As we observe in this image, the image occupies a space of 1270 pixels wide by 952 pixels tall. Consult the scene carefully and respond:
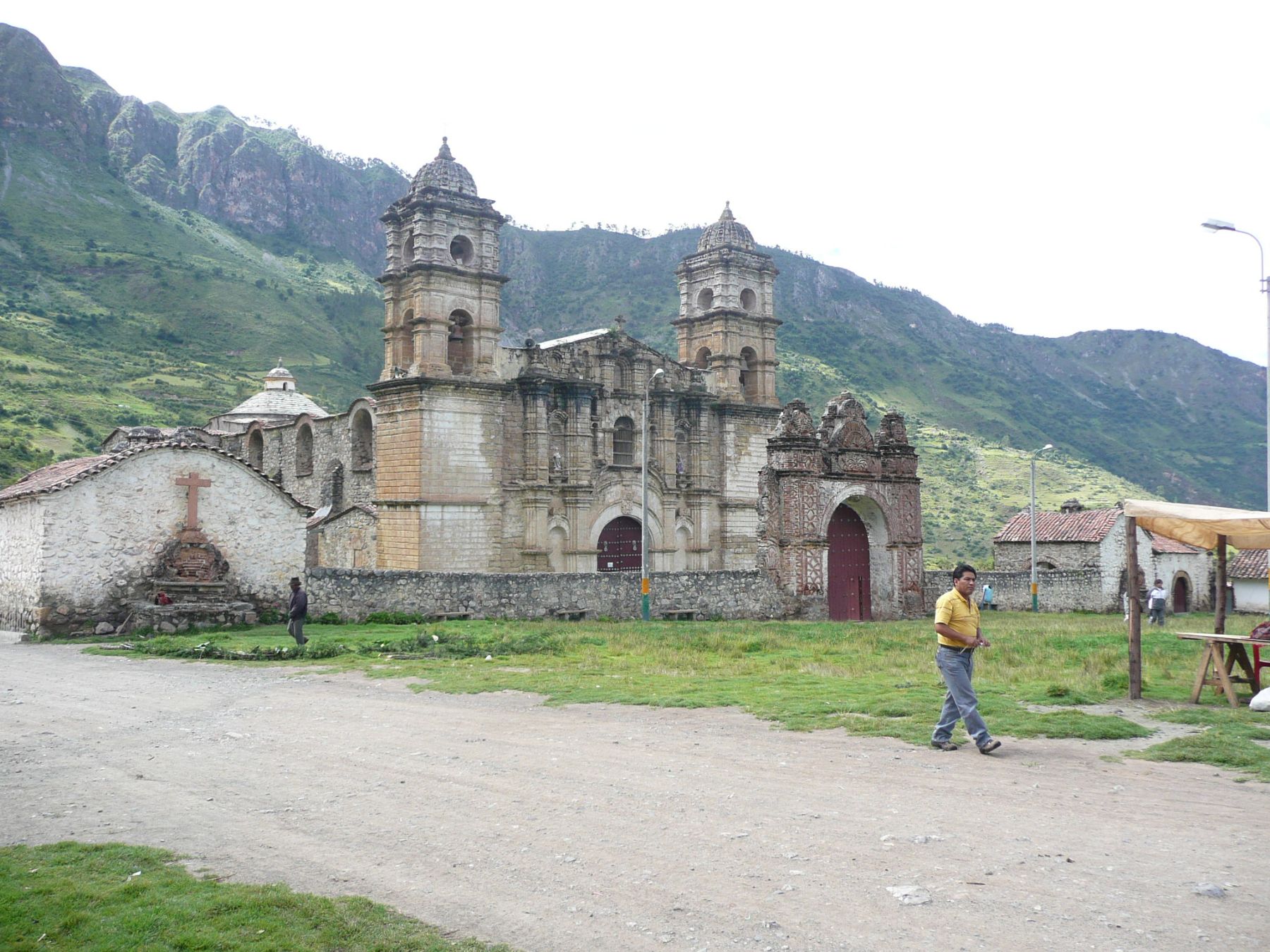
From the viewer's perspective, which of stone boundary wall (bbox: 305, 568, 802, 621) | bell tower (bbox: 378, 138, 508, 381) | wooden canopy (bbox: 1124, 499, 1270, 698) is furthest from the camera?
bell tower (bbox: 378, 138, 508, 381)

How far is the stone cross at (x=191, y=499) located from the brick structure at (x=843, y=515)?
44.5ft

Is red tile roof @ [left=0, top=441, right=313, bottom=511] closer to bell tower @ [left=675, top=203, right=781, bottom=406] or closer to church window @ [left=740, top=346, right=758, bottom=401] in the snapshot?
bell tower @ [left=675, top=203, right=781, bottom=406]

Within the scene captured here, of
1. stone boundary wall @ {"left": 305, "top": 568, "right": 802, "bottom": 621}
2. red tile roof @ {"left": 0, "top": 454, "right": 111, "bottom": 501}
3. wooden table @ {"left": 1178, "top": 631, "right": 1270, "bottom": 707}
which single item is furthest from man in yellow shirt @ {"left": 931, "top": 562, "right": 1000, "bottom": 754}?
red tile roof @ {"left": 0, "top": 454, "right": 111, "bottom": 501}

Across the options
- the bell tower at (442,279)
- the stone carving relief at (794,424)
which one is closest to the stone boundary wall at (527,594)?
the stone carving relief at (794,424)

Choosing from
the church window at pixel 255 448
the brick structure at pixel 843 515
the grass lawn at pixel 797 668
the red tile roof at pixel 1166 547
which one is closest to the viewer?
the grass lawn at pixel 797 668

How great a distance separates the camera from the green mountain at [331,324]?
70.3 meters

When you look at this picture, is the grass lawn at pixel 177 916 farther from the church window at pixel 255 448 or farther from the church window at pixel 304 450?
the church window at pixel 255 448

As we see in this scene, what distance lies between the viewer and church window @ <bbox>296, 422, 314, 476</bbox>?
4128 centimetres

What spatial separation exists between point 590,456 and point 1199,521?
22311 mm

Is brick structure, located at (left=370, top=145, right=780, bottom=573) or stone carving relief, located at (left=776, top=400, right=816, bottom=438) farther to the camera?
brick structure, located at (left=370, top=145, right=780, bottom=573)

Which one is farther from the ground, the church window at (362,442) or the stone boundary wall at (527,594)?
the church window at (362,442)

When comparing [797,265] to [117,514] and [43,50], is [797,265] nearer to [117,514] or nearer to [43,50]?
[43,50]

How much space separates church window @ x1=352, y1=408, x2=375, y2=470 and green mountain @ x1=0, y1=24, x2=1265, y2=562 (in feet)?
59.6

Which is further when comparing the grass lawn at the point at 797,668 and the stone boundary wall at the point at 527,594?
the stone boundary wall at the point at 527,594
